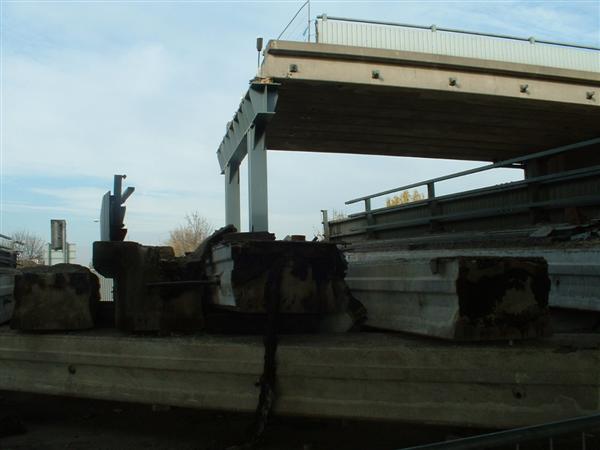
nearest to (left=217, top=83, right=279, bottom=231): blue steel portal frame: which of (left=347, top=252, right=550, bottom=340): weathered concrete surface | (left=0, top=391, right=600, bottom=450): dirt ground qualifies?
(left=0, top=391, right=600, bottom=450): dirt ground

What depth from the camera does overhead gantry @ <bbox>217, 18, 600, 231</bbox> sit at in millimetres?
12031

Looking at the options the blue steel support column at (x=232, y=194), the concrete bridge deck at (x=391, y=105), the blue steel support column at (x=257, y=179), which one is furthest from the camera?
the blue steel support column at (x=232, y=194)

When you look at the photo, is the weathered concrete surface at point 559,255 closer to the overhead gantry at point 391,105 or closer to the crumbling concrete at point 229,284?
the crumbling concrete at point 229,284

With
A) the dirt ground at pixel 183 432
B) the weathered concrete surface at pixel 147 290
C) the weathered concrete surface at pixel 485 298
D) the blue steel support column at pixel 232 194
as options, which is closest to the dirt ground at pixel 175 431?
the dirt ground at pixel 183 432

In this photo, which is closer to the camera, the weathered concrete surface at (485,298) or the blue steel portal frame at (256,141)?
the weathered concrete surface at (485,298)

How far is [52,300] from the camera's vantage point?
155 inches

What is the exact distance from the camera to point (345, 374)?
309 centimetres

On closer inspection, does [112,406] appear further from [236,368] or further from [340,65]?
[340,65]

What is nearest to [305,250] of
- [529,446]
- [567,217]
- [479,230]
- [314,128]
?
[529,446]

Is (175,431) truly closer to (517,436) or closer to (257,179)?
(517,436)

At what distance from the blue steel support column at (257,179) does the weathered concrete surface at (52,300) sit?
25.4 feet

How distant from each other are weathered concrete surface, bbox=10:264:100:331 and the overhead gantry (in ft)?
25.2

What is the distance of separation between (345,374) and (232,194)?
36.5 ft

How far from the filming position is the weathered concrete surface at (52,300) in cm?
387
